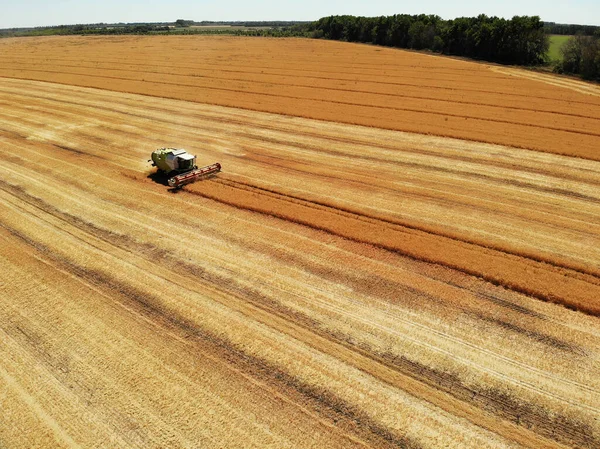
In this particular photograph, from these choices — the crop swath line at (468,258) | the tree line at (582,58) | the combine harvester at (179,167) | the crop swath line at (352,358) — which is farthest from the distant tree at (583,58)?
the crop swath line at (352,358)

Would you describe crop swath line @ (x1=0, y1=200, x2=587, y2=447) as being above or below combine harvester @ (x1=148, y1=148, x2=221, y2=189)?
below

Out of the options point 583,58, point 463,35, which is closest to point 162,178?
point 583,58

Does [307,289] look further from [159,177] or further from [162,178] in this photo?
[159,177]

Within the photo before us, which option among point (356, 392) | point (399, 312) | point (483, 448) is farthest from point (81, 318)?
point (483, 448)

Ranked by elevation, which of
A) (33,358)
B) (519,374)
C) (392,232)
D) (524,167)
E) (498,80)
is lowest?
(33,358)

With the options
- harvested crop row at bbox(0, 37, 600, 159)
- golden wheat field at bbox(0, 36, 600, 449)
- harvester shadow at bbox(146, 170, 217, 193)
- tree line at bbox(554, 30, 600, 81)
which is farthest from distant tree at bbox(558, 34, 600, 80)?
harvester shadow at bbox(146, 170, 217, 193)

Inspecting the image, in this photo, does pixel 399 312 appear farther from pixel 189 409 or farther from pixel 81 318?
pixel 81 318

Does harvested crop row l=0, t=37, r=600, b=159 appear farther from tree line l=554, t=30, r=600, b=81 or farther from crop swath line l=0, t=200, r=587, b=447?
crop swath line l=0, t=200, r=587, b=447
